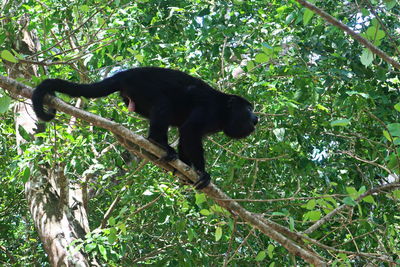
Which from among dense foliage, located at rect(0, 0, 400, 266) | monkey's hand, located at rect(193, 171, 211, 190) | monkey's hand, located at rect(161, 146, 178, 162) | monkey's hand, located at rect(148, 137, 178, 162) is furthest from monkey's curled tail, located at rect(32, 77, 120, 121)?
monkey's hand, located at rect(193, 171, 211, 190)

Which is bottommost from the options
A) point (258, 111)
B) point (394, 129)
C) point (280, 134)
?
point (258, 111)

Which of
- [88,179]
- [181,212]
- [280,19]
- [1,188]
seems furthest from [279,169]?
[1,188]

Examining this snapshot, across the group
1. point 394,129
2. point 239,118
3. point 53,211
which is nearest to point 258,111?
point 239,118

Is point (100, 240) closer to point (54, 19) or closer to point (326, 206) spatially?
point (54, 19)

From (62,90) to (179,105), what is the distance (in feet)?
3.79

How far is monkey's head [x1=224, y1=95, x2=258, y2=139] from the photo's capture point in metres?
4.74

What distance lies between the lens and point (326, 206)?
305 cm

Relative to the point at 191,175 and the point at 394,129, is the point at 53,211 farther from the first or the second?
the point at 394,129

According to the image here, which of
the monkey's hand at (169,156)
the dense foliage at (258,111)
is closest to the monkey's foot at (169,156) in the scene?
the monkey's hand at (169,156)

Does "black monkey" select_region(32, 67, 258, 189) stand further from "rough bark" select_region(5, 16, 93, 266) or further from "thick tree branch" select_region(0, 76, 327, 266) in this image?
"rough bark" select_region(5, 16, 93, 266)

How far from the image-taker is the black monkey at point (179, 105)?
4.32 meters

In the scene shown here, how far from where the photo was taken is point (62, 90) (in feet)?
12.7

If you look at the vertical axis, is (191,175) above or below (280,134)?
above

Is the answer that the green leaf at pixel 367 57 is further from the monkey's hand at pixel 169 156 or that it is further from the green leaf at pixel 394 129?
the monkey's hand at pixel 169 156
